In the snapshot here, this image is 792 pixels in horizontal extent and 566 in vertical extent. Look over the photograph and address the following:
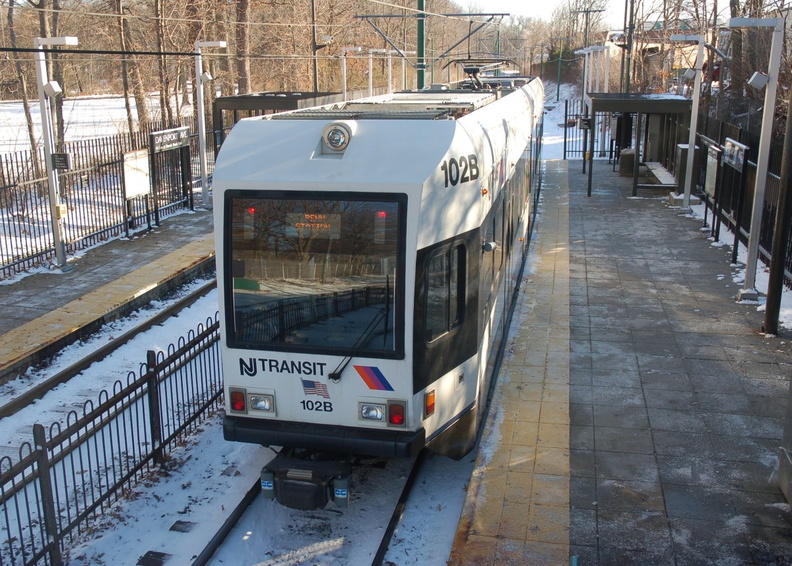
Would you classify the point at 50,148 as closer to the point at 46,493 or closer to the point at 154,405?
the point at 154,405

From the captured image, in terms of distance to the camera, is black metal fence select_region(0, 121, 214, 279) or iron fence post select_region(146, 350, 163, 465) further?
black metal fence select_region(0, 121, 214, 279)

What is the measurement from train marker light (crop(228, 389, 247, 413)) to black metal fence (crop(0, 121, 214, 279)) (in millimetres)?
10112

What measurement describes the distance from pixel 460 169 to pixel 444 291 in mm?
1029

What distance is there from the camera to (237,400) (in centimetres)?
675

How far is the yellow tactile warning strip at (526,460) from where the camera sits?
6203 millimetres

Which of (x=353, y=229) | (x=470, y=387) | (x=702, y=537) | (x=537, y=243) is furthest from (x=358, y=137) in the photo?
(x=537, y=243)

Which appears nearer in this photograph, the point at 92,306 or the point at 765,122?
the point at 765,122

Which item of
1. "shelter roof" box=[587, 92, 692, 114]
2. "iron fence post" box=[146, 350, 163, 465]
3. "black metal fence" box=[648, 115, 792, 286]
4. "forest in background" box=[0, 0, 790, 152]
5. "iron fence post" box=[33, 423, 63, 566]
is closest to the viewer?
"iron fence post" box=[33, 423, 63, 566]

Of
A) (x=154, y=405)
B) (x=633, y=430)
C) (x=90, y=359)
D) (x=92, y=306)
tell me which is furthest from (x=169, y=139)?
(x=633, y=430)

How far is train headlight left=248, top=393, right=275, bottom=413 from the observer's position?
6656mm

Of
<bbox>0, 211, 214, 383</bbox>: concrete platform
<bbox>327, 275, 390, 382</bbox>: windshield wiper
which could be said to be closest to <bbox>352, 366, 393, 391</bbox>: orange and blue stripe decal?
<bbox>327, 275, 390, 382</bbox>: windshield wiper

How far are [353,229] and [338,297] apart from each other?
56cm

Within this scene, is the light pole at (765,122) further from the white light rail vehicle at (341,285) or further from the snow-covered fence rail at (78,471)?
the snow-covered fence rail at (78,471)

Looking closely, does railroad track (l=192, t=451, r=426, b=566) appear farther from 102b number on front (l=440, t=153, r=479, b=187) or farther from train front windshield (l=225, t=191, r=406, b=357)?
102b number on front (l=440, t=153, r=479, b=187)
